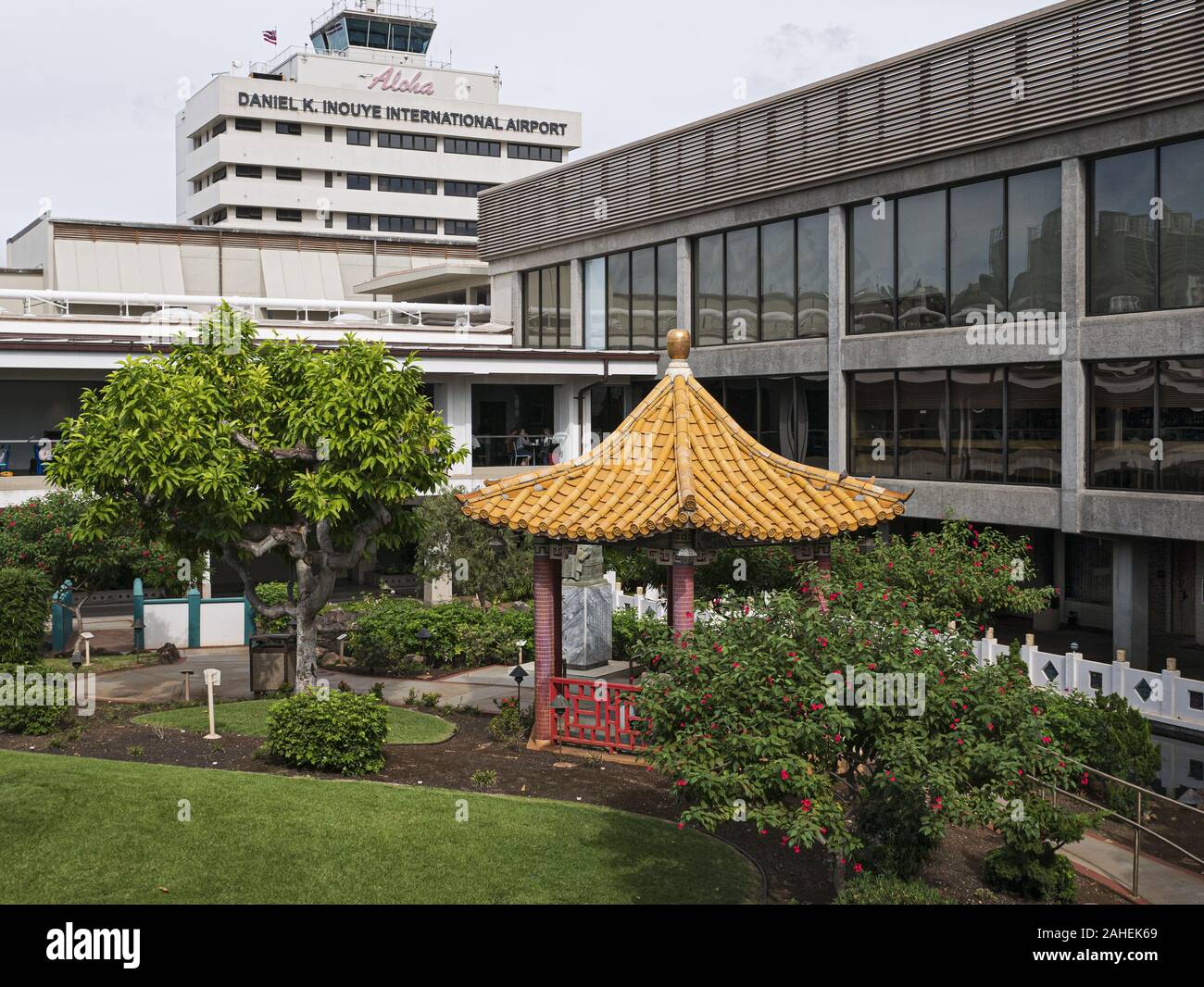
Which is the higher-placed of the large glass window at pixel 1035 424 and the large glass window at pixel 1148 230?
the large glass window at pixel 1148 230

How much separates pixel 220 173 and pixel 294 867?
276 ft

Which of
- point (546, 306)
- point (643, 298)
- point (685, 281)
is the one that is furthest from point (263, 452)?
point (546, 306)

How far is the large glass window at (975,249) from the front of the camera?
29.5m

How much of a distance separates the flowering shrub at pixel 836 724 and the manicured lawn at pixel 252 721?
897 cm

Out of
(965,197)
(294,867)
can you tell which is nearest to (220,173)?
(965,197)

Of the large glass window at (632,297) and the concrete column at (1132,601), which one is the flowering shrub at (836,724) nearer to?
the concrete column at (1132,601)

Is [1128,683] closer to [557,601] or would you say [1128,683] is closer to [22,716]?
[557,601]

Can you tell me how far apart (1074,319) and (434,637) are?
15.5 meters

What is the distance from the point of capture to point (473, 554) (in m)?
32.1

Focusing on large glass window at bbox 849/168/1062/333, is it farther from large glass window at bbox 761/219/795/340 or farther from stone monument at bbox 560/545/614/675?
stone monument at bbox 560/545/614/675

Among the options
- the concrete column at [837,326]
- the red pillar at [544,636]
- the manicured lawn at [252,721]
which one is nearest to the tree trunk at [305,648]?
the manicured lawn at [252,721]

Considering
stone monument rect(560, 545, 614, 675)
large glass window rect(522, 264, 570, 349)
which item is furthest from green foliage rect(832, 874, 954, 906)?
large glass window rect(522, 264, 570, 349)
